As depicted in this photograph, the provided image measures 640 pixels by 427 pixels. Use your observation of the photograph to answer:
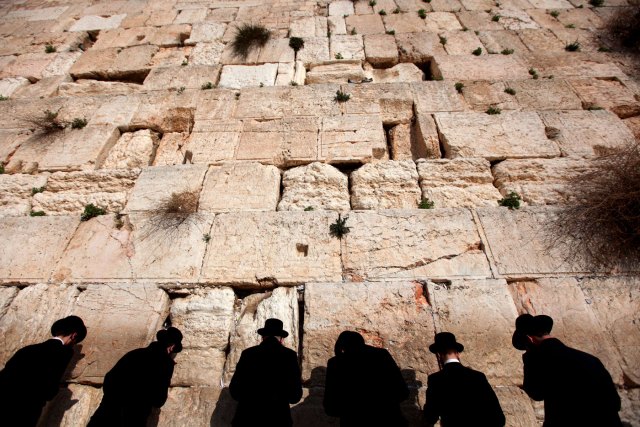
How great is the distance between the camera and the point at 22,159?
4.87 metres

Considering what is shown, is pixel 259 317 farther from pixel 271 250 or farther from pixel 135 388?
pixel 135 388

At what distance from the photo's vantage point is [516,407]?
2.62 m

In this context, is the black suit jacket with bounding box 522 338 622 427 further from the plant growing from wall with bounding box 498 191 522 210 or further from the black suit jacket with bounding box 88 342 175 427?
the black suit jacket with bounding box 88 342 175 427

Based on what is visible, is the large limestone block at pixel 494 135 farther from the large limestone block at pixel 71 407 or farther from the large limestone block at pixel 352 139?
the large limestone block at pixel 71 407

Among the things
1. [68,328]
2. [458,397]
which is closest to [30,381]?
[68,328]

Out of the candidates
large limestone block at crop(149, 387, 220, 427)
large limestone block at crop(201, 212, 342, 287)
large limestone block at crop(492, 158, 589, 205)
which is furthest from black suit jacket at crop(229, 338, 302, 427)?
large limestone block at crop(492, 158, 589, 205)

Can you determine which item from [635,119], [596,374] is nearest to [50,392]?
[596,374]

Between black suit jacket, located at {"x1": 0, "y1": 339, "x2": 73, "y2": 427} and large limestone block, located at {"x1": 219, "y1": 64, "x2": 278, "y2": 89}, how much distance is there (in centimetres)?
480

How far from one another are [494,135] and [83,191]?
5852 mm

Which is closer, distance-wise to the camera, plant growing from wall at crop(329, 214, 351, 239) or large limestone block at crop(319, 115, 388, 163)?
plant growing from wall at crop(329, 214, 351, 239)

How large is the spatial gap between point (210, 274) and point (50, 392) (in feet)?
5.03

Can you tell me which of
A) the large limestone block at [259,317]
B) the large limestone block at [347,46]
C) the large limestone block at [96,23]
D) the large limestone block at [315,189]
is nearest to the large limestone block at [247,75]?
the large limestone block at [347,46]

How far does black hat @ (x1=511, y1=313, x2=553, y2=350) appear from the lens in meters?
2.36

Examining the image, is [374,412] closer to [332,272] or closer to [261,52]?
[332,272]
